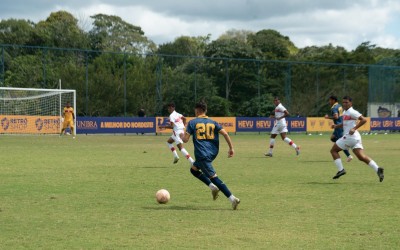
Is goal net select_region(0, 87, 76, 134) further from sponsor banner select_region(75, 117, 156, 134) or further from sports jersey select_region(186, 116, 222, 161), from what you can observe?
sports jersey select_region(186, 116, 222, 161)

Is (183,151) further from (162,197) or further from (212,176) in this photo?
(212,176)

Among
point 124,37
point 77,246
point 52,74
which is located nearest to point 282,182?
point 77,246

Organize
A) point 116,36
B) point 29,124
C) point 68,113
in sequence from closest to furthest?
point 68,113 → point 29,124 → point 116,36

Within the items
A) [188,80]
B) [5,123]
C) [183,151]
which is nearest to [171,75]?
[188,80]

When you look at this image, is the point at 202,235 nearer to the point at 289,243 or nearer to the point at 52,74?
the point at 289,243

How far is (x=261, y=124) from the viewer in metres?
54.4

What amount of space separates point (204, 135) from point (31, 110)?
3388 cm

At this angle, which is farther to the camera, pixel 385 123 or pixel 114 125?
pixel 385 123

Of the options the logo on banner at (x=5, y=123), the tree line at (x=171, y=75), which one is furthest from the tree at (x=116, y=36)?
the logo on banner at (x=5, y=123)

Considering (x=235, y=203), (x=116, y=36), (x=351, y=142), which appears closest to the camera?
(x=235, y=203)

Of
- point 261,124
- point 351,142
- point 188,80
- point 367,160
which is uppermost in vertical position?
point 188,80

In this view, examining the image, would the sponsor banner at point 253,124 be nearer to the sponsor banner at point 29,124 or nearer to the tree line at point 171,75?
the tree line at point 171,75

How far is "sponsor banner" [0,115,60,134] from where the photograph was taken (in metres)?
43.0

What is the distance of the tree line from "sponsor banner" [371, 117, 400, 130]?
6.39 meters
